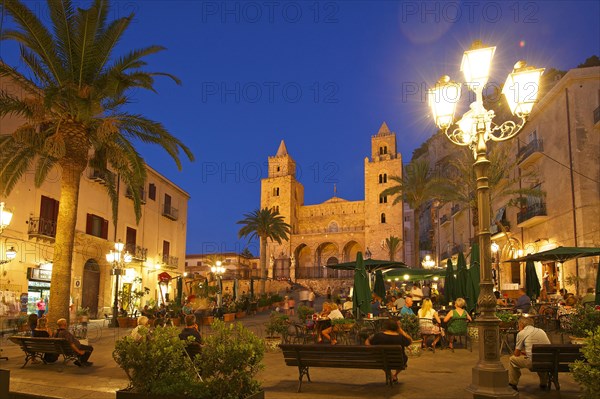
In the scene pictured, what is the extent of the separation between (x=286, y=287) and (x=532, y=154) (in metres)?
35.4

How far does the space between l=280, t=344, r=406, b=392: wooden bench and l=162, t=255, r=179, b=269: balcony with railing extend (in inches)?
1001

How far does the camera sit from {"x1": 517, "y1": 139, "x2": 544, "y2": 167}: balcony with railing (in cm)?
2484

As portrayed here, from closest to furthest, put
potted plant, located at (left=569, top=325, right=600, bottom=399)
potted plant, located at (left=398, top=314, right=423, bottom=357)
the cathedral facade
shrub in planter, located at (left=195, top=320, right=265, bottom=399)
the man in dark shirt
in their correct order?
potted plant, located at (left=569, top=325, right=600, bottom=399), shrub in planter, located at (left=195, top=320, right=265, bottom=399), the man in dark shirt, potted plant, located at (left=398, top=314, right=423, bottom=357), the cathedral facade

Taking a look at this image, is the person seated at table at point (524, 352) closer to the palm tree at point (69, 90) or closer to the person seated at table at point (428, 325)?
the person seated at table at point (428, 325)

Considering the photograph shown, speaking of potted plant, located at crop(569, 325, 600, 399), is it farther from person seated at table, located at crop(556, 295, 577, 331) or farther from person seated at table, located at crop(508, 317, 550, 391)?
person seated at table, located at crop(556, 295, 577, 331)

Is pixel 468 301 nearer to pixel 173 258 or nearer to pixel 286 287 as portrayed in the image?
pixel 173 258

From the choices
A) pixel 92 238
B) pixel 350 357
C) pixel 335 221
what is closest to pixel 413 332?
pixel 350 357

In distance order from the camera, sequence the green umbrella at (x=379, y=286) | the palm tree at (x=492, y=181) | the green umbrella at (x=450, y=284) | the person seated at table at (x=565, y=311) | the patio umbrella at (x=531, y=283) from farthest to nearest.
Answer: the palm tree at (x=492, y=181), the green umbrella at (x=379, y=286), the green umbrella at (x=450, y=284), the patio umbrella at (x=531, y=283), the person seated at table at (x=565, y=311)

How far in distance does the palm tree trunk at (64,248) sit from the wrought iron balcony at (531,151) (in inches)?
844

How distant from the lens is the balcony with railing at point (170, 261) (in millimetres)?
32375

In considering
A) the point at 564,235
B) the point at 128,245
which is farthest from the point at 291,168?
the point at 564,235

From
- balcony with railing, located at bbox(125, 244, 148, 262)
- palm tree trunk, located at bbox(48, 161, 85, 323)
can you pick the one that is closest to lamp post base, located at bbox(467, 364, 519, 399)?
palm tree trunk, located at bbox(48, 161, 85, 323)

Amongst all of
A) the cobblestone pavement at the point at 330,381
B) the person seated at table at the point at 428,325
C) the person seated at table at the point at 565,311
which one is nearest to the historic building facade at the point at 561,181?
the person seated at table at the point at 565,311

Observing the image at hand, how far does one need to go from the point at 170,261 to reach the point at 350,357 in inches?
1095
